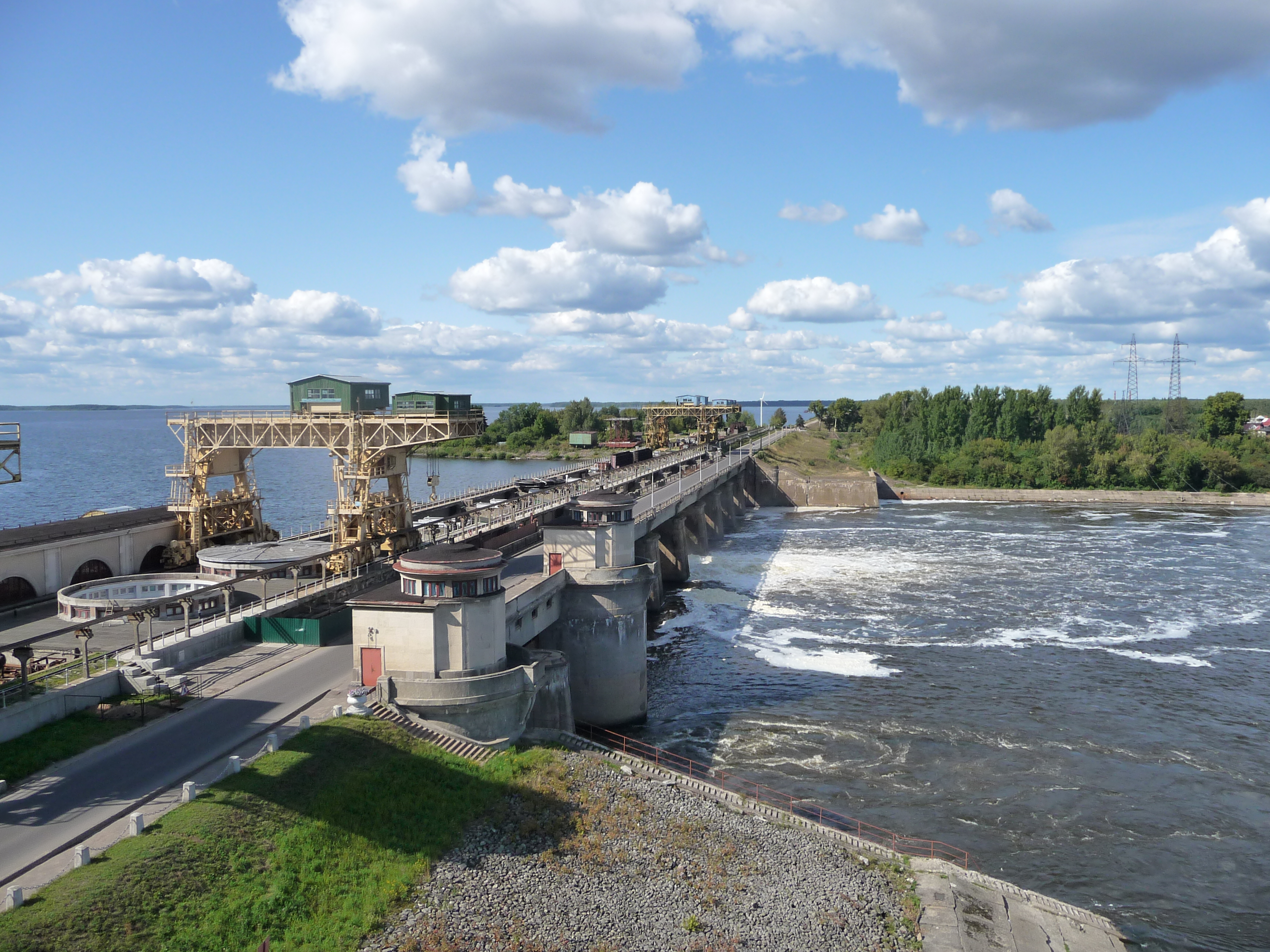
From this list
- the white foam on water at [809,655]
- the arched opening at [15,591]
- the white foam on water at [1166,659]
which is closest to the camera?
the arched opening at [15,591]

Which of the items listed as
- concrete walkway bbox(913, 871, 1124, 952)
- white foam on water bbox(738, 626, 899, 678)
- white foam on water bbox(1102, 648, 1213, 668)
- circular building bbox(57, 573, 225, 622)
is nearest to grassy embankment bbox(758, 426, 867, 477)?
white foam on water bbox(738, 626, 899, 678)

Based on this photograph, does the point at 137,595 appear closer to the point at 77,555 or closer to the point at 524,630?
the point at 77,555

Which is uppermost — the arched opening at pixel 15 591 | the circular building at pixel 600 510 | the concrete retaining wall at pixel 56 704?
the circular building at pixel 600 510

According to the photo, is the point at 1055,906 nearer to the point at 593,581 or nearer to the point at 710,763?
the point at 710,763

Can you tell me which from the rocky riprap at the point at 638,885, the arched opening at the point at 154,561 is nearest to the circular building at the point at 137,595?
the arched opening at the point at 154,561

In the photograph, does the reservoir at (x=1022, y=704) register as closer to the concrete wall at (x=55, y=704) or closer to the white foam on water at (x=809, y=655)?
the white foam on water at (x=809, y=655)

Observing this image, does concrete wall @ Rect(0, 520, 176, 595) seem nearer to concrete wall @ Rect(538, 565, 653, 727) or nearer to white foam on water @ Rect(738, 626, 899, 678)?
concrete wall @ Rect(538, 565, 653, 727)
